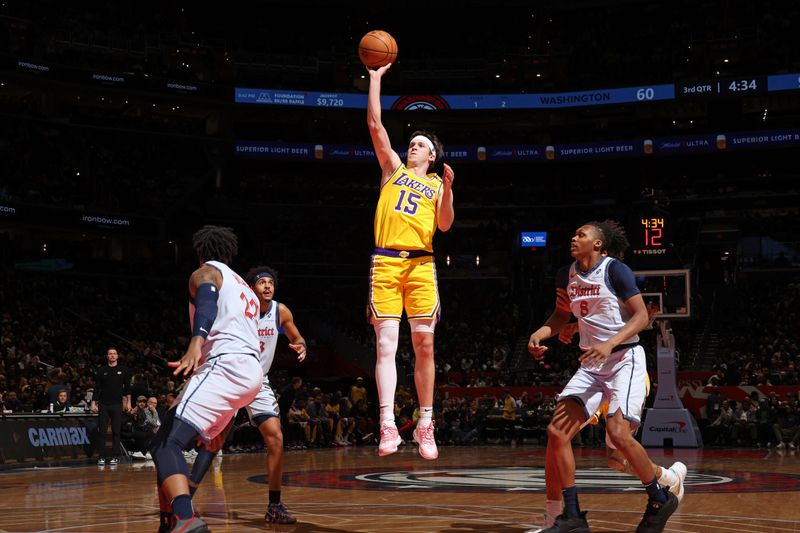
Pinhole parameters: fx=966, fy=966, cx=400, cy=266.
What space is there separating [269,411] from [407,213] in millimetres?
2237

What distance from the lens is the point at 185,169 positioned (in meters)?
39.6

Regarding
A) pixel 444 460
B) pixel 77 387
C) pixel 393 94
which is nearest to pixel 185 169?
pixel 393 94

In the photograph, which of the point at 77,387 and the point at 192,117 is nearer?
the point at 77,387

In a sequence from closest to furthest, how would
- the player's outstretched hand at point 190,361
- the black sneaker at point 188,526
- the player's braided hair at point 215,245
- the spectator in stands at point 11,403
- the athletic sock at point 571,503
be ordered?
the black sneaker at point 188,526, the player's outstretched hand at point 190,361, the player's braided hair at point 215,245, the athletic sock at point 571,503, the spectator in stands at point 11,403

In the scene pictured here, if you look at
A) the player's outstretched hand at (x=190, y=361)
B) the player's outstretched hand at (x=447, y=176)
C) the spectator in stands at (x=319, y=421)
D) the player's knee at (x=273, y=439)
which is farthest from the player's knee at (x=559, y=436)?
the spectator in stands at (x=319, y=421)

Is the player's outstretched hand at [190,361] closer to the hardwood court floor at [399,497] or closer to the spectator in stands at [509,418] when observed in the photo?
the hardwood court floor at [399,497]

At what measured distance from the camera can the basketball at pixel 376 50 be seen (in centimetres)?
734

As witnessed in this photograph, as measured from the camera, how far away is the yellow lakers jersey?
7.25 m

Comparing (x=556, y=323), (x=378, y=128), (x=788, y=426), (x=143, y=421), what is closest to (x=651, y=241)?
(x=788, y=426)

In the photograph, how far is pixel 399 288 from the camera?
7.29 m

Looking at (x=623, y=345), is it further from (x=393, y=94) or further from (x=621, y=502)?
(x=393, y=94)

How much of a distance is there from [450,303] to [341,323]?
4.30 meters

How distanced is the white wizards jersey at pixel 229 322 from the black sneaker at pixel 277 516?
6.74ft

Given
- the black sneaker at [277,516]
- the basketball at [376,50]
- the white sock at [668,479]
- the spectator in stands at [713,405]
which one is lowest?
the spectator in stands at [713,405]
